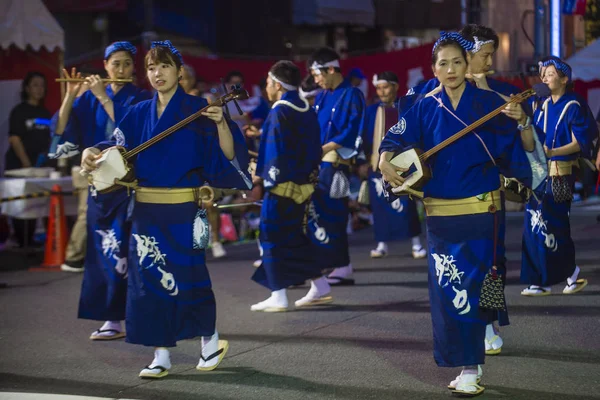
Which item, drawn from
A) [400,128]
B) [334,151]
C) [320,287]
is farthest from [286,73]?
[400,128]

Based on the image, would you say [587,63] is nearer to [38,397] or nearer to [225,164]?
[225,164]

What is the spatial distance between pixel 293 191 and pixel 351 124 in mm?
1276

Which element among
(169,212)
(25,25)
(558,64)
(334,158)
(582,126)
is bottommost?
(169,212)

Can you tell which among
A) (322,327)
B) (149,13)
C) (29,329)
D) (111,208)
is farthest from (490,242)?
(149,13)

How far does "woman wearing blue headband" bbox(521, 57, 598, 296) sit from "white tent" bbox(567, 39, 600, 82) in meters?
6.33

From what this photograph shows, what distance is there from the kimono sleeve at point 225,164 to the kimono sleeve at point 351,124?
3.05 metres

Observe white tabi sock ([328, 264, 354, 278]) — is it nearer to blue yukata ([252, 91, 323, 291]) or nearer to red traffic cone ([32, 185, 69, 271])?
blue yukata ([252, 91, 323, 291])

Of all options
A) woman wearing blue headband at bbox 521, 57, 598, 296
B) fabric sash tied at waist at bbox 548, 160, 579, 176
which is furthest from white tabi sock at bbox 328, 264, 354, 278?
fabric sash tied at waist at bbox 548, 160, 579, 176

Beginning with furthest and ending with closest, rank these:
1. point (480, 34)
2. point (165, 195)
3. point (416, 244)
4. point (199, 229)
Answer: point (416, 244) → point (480, 34) → point (199, 229) → point (165, 195)

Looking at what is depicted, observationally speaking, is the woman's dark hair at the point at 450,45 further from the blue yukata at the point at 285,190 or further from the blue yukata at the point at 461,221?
the blue yukata at the point at 285,190

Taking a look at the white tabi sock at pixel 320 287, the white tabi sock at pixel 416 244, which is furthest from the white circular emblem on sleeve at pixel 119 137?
the white tabi sock at pixel 416 244

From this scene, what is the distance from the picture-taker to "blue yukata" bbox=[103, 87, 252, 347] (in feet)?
19.4

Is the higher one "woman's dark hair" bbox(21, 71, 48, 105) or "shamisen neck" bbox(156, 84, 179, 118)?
"woman's dark hair" bbox(21, 71, 48, 105)

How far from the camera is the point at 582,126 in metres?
8.26
